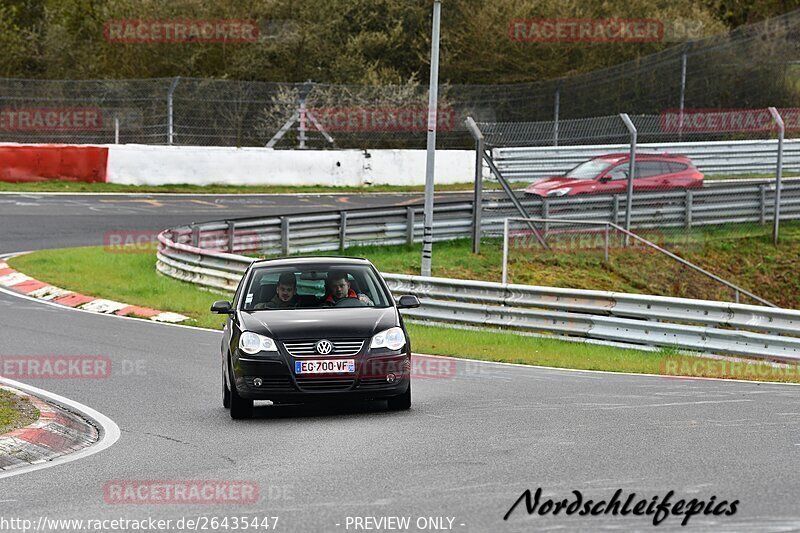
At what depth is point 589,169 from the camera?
29266 mm

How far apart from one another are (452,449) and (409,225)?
18.7 m

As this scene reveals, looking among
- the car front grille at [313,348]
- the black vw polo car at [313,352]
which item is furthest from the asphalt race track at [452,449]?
the car front grille at [313,348]

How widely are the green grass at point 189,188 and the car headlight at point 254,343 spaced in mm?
27113

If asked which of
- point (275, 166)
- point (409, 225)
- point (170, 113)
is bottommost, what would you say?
point (409, 225)

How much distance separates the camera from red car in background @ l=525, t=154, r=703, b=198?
2836 centimetres

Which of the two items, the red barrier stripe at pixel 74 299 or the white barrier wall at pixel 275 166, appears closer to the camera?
the red barrier stripe at pixel 74 299

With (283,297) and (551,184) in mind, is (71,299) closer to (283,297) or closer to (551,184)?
(283,297)

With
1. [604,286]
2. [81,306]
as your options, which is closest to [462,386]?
[81,306]

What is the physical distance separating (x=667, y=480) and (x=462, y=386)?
5653mm

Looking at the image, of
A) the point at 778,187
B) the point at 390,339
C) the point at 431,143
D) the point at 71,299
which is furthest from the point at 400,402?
the point at 778,187

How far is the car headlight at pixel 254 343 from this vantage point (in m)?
11.0

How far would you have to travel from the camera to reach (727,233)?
2900cm

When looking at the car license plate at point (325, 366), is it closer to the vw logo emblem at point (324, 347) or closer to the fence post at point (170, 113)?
the vw logo emblem at point (324, 347)

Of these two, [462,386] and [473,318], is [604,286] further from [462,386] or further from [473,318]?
[462,386]
